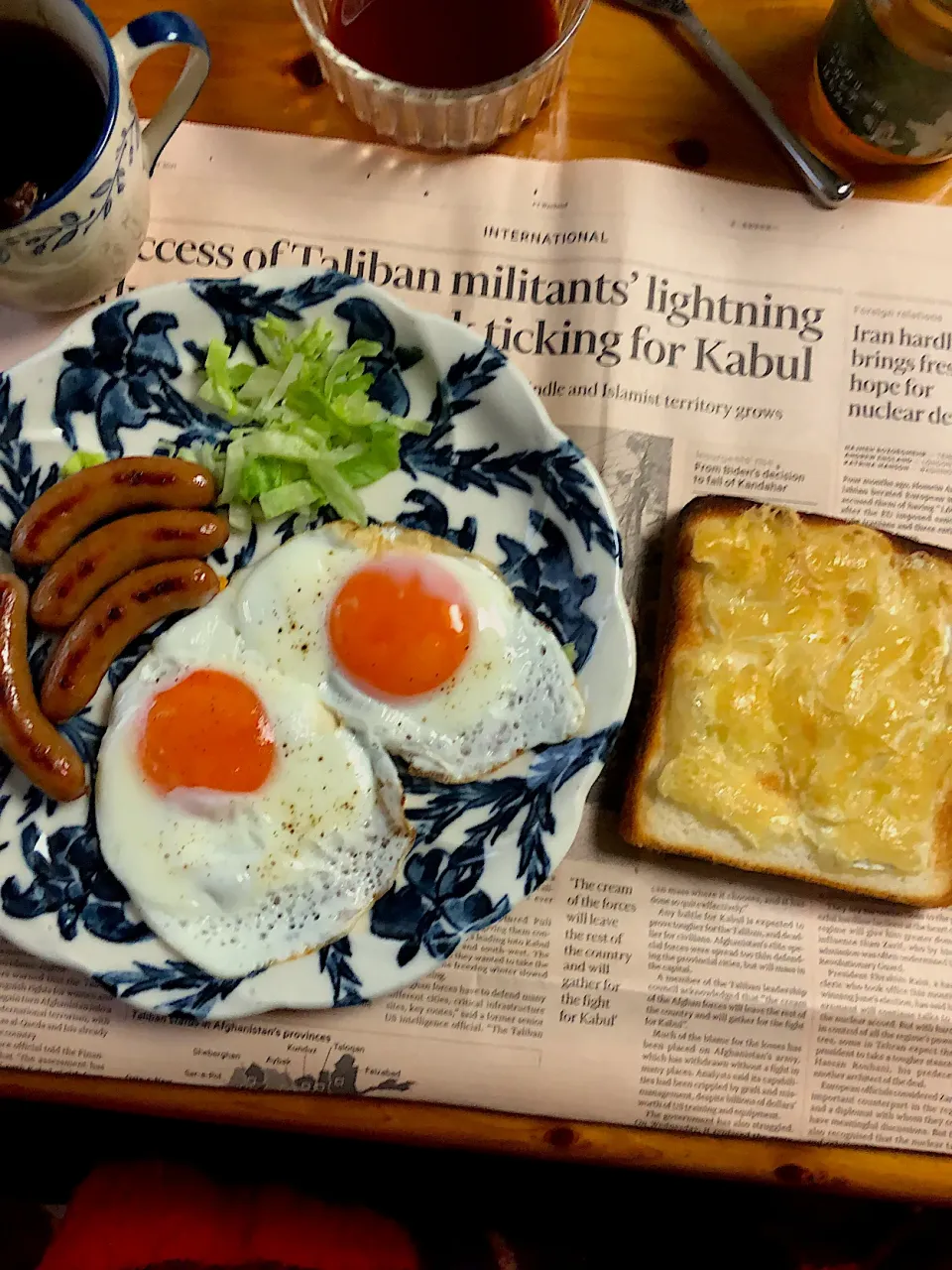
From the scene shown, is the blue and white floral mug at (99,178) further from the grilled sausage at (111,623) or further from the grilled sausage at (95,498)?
the grilled sausage at (111,623)

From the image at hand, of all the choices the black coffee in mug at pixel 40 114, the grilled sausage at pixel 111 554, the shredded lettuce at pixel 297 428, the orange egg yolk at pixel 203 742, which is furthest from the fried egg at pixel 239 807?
the black coffee in mug at pixel 40 114

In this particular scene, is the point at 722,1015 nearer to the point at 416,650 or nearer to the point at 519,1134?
the point at 519,1134

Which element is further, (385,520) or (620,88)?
(620,88)

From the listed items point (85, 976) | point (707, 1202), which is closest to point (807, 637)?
point (85, 976)

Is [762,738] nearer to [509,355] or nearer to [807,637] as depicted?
[807,637]

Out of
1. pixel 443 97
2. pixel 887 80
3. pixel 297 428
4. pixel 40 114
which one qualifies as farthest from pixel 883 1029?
pixel 40 114

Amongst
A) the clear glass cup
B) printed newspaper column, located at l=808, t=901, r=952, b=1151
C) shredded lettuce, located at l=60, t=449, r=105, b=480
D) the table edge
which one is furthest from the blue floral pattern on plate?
printed newspaper column, located at l=808, t=901, r=952, b=1151
